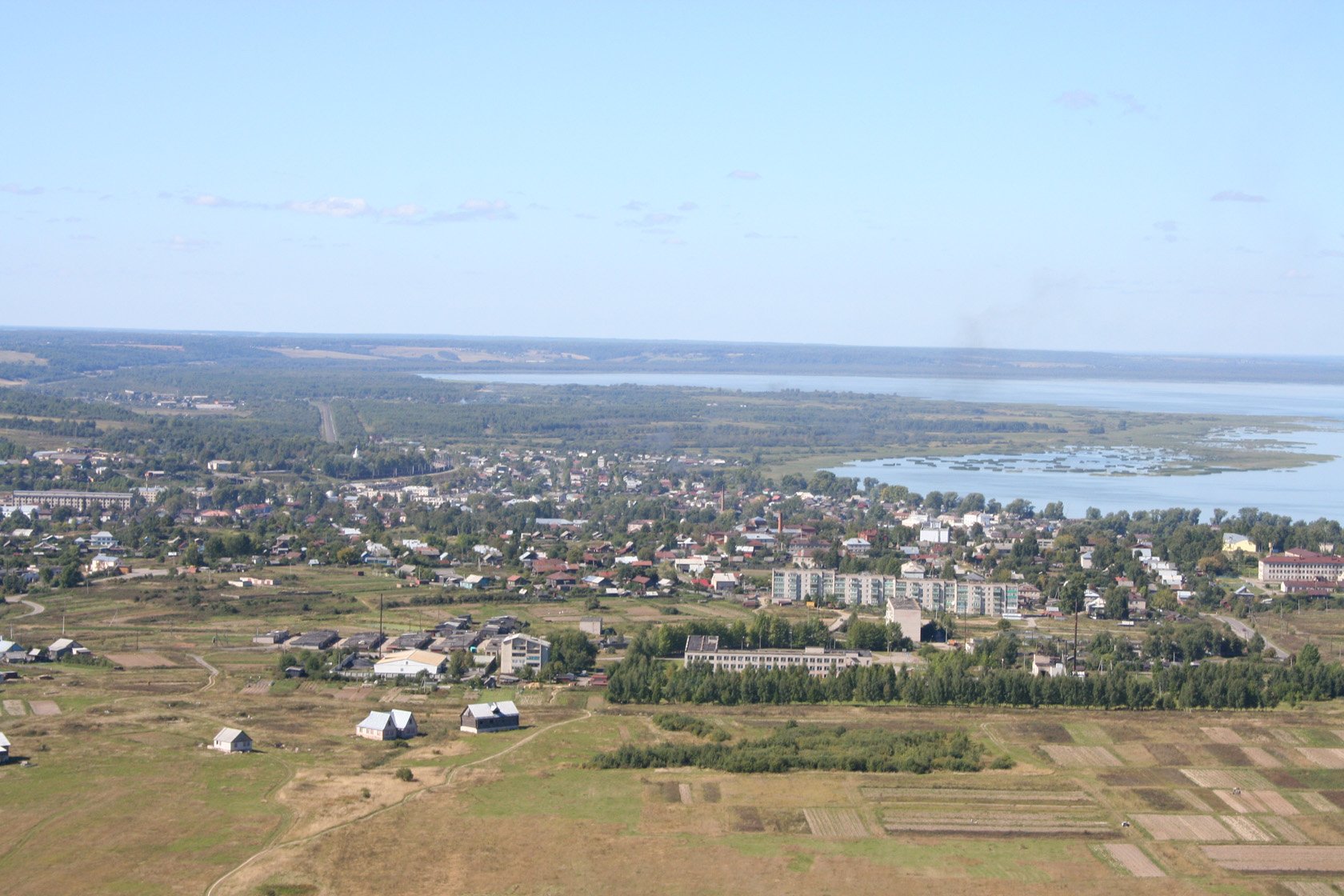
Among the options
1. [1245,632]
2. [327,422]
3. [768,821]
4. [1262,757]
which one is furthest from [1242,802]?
[327,422]

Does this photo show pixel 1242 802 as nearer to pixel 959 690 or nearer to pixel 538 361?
pixel 959 690

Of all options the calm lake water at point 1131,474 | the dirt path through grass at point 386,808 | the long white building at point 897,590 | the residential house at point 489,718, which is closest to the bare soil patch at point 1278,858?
the dirt path through grass at point 386,808

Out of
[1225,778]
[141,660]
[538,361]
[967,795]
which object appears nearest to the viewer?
[967,795]

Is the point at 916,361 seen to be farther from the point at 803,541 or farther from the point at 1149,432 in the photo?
the point at 803,541

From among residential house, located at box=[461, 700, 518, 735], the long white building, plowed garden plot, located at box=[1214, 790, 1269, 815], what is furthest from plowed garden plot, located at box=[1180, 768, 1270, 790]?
the long white building

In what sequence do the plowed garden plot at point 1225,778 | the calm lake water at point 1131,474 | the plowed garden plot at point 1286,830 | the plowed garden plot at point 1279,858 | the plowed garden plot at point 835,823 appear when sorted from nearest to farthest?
the plowed garden plot at point 1279,858 < the plowed garden plot at point 835,823 < the plowed garden plot at point 1286,830 < the plowed garden plot at point 1225,778 < the calm lake water at point 1131,474

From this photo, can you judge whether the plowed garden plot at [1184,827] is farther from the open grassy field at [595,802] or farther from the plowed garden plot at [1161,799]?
the plowed garden plot at [1161,799]
